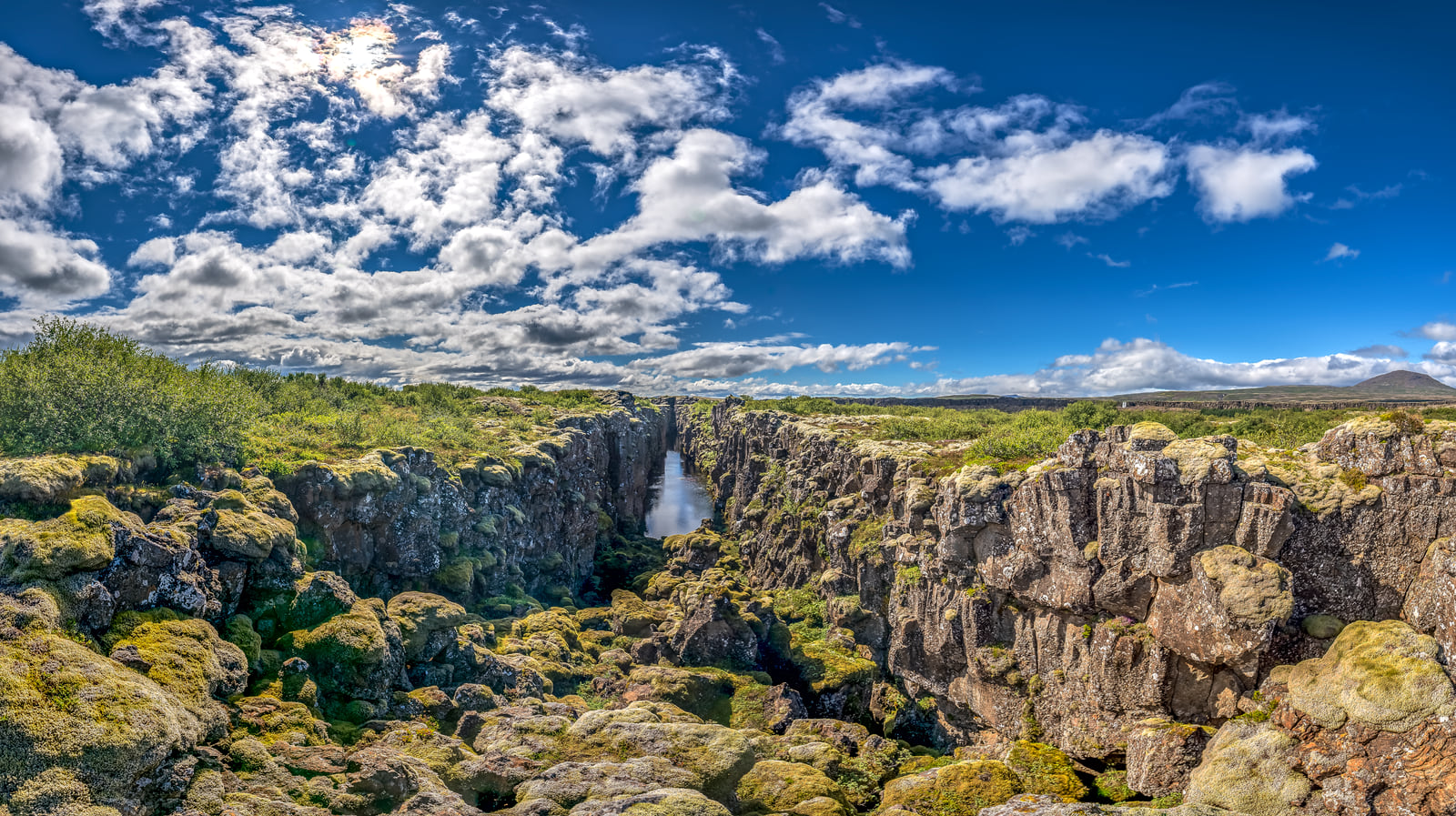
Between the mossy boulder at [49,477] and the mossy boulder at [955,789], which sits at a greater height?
the mossy boulder at [49,477]

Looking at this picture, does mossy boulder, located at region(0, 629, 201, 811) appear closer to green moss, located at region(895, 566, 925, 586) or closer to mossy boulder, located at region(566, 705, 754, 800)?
mossy boulder, located at region(566, 705, 754, 800)

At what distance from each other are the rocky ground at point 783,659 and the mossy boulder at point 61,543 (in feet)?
0.26

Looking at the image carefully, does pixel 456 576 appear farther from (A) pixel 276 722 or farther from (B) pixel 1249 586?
(B) pixel 1249 586

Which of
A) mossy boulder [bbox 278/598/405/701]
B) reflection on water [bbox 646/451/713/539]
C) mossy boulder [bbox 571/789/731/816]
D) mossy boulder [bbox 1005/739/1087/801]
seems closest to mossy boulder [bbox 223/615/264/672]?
mossy boulder [bbox 278/598/405/701]

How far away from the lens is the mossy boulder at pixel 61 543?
1538cm

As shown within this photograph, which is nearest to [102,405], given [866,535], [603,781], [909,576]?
[603,781]

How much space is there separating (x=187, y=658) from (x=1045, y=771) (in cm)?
2995

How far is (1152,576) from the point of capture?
25.5 meters

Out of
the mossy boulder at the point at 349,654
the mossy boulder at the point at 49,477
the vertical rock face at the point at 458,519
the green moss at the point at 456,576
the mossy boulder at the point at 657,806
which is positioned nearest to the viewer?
the mossy boulder at the point at 657,806

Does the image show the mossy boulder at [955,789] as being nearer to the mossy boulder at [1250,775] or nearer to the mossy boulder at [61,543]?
the mossy boulder at [1250,775]

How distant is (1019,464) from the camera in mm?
33875

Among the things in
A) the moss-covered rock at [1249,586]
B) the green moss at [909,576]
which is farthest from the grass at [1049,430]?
the moss-covered rock at [1249,586]

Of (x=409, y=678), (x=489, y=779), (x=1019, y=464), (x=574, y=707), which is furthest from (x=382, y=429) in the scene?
(x=1019, y=464)

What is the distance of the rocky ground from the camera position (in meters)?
15.4
